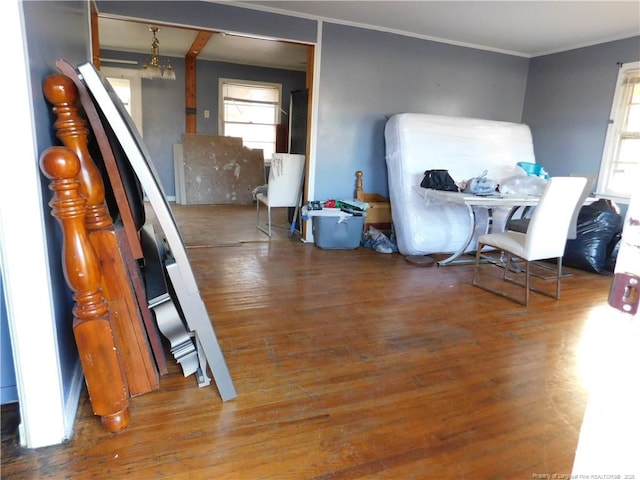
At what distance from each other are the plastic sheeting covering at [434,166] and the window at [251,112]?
381 cm

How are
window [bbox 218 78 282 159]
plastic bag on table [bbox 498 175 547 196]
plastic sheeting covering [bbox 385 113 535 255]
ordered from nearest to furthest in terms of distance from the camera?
plastic bag on table [bbox 498 175 547 196]
plastic sheeting covering [bbox 385 113 535 255]
window [bbox 218 78 282 159]

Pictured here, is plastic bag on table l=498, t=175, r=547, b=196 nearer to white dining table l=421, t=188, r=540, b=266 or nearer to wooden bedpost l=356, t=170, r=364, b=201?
white dining table l=421, t=188, r=540, b=266

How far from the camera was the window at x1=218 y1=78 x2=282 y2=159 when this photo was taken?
7.28m

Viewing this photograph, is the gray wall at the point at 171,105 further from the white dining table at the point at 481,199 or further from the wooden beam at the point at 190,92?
the white dining table at the point at 481,199

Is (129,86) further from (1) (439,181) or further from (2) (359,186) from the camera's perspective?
(1) (439,181)

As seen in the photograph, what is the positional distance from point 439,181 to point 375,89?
1.42 meters

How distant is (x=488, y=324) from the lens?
257 cm

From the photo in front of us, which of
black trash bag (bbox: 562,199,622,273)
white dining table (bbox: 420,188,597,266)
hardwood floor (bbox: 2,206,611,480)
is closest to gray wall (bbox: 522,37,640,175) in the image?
black trash bag (bbox: 562,199,622,273)

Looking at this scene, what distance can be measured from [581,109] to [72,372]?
544 centimetres

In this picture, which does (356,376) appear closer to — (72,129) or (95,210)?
(95,210)

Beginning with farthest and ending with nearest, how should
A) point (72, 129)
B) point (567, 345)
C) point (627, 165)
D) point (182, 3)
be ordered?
point (627, 165), point (182, 3), point (567, 345), point (72, 129)

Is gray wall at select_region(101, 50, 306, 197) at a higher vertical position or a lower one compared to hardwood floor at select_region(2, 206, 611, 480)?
higher

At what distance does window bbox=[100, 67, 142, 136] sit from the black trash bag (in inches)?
246

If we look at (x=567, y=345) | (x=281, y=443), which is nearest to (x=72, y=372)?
(x=281, y=443)
